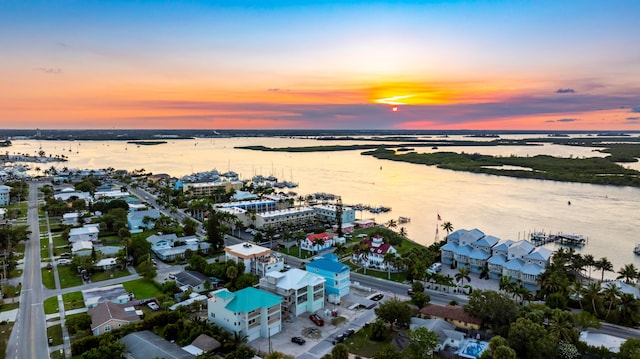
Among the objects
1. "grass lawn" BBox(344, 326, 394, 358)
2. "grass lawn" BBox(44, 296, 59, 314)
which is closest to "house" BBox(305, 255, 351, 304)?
"grass lawn" BBox(344, 326, 394, 358)

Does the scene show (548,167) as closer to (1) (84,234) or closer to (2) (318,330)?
(2) (318,330)

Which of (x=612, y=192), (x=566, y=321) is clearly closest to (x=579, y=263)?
(x=566, y=321)

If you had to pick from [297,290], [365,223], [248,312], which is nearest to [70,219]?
[365,223]

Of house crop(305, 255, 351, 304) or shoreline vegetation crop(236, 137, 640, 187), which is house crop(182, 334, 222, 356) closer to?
house crop(305, 255, 351, 304)

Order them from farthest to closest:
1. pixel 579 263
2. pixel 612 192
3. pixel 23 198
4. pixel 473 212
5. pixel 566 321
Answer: pixel 612 192, pixel 23 198, pixel 473 212, pixel 579 263, pixel 566 321

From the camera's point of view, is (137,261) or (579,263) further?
(137,261)

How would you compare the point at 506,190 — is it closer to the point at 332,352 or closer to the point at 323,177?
the point at 323,177
